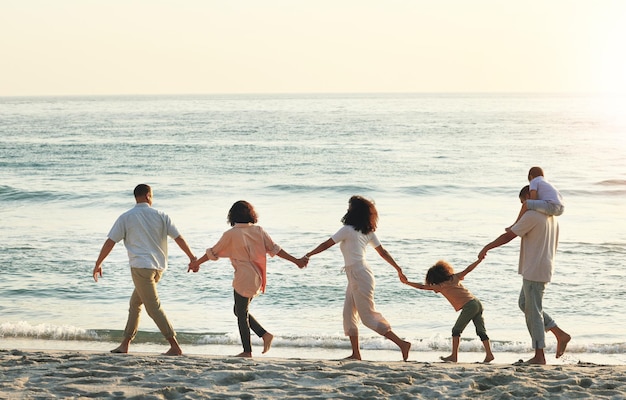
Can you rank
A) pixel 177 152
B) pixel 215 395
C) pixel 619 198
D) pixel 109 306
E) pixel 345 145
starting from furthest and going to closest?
pixel 345 145
pixel 177 152
pixel 619 198
pixel 109 306
pixel 215 395

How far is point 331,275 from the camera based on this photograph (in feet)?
45.8

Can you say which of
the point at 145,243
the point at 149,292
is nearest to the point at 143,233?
the point at 145,243

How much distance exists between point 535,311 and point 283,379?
2.50 metres

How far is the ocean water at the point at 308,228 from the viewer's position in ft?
35.0

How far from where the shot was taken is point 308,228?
19.1m

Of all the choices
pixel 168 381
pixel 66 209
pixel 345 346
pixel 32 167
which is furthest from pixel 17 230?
pixel 32 167

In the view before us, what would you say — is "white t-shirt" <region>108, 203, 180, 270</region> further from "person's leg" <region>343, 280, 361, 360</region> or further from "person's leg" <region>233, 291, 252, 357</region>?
"person's leg" <region>343, 280, 361, 360</region>

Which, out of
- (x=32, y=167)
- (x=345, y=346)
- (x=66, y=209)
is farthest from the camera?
(x=32, y=167)

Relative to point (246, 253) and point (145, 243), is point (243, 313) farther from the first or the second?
point (145, 243)

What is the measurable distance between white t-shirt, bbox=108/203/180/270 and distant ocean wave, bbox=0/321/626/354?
2484 mm

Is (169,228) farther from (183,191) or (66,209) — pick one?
(183,191)

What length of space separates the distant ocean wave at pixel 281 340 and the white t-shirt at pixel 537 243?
7.58ft

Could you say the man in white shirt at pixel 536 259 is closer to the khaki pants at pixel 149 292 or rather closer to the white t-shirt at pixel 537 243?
the white t-shirt at pixel 537 243

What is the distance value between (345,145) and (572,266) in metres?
29.1
